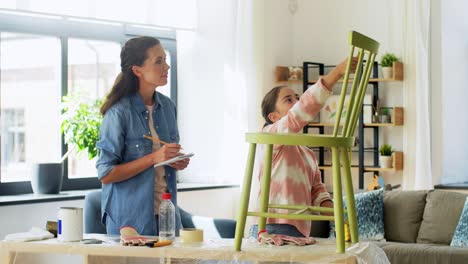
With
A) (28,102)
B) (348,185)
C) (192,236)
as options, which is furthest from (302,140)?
(28,102)

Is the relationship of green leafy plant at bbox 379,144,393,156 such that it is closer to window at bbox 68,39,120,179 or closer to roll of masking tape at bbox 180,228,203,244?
window at bbox 68,39,120,179

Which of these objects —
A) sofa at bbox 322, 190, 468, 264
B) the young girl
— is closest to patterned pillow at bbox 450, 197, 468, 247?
sofa at bbox 322, 190, 468, 264

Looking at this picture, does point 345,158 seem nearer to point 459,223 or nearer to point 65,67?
point 459,223

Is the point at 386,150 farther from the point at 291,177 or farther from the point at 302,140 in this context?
the point at 302,140

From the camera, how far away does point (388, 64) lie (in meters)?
6.73

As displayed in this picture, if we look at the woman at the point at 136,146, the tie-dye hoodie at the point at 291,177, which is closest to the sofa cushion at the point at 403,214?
the woman at the point at 136,146

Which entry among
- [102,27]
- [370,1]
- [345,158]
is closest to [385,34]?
[370,1]

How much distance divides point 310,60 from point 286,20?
16.7 inches

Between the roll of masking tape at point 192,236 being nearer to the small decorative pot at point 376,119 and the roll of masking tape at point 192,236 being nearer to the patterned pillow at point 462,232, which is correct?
the patterned pillow at point 462,232

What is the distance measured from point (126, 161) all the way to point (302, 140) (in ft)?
2.90

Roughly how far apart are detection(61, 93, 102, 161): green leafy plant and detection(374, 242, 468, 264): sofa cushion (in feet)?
6.89

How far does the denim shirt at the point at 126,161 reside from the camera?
3027 millimetres

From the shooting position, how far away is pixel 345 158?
8.34ft

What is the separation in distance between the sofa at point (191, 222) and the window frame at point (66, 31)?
2.84 feet
